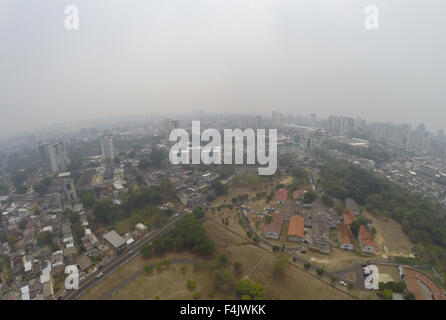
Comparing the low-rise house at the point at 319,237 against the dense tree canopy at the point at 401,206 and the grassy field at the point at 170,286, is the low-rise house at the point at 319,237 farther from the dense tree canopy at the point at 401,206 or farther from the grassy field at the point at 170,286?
the grassy field at the point at 170,286

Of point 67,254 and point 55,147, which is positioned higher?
point 55,147

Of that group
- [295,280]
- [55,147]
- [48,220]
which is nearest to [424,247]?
[295,280]

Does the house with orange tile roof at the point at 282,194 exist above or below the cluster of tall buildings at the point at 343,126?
below

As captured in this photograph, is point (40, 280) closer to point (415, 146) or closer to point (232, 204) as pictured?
point (232, 204)

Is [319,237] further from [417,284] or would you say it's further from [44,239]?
[44,239]

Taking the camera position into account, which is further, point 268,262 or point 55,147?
point 55,147

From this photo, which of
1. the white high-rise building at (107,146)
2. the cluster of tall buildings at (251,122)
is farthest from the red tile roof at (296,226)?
the cluster of tall buildings at (251,122)

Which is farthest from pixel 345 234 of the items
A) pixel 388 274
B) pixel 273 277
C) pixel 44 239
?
pixel 44 239
